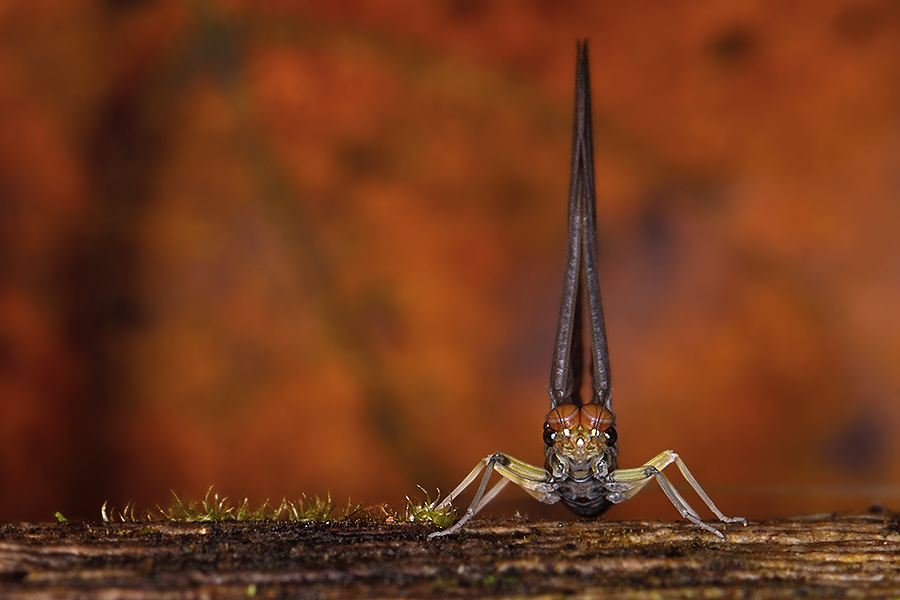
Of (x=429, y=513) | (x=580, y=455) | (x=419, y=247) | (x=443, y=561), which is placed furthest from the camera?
(x=419, y=247)

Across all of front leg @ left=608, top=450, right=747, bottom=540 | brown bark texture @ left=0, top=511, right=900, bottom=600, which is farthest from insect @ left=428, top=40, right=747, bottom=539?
brown bark texture @ left=0, top=511, right=900, bottom=600

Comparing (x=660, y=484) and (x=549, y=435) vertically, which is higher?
(x=549, y=435)

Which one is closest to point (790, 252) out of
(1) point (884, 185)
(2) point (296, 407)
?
(1) point (884, 185)

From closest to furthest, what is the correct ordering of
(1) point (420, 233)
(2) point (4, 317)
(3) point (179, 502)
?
(3) point (179, 502) < (2) point (4, 317) < (1) point (420, 233)

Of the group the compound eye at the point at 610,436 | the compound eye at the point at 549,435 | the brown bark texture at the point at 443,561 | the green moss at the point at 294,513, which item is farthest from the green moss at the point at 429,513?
the compound eye at the point at 610,436

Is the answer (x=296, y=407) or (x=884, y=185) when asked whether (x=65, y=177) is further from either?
(x=884, y=185)

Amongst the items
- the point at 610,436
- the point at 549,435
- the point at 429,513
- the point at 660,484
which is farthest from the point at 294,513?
the point at 660,484

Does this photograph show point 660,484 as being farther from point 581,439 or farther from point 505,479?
point 505,479
